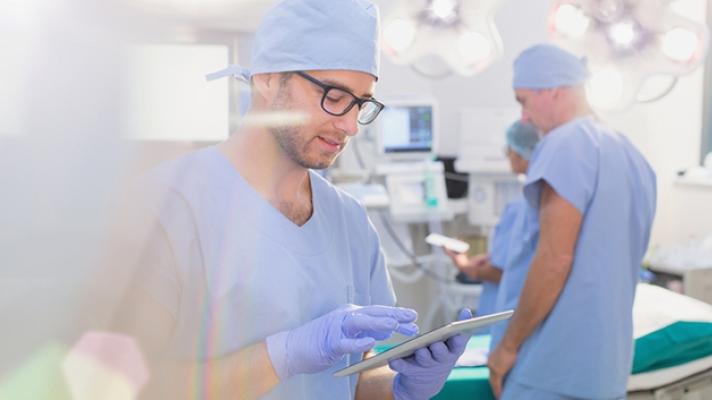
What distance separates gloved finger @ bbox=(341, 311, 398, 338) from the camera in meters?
0.98

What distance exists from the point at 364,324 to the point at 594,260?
0.93 meters

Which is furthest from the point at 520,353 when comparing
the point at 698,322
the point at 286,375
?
the point at 286,375

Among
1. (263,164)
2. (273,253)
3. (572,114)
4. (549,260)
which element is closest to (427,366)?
(273,253)

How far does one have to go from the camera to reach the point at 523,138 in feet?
8.07

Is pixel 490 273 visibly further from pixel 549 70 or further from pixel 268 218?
pixel 268 218

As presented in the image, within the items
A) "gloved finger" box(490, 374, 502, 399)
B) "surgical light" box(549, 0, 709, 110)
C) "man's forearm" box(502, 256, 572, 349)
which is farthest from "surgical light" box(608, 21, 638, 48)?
"gloved finger" box(490, 374, 502, 399)

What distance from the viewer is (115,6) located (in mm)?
944

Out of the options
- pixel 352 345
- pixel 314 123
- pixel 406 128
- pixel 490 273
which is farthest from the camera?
pixel 406 128

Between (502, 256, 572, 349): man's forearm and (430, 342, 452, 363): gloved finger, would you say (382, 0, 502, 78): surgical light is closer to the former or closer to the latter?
(502, 256, 572, 349): man's forearm

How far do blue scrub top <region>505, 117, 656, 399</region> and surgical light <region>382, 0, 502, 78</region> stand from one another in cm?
102

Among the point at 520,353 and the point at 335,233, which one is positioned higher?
the point at 335,233

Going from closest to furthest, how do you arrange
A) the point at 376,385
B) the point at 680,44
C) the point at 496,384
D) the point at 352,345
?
the point at 352,345 < the point at 376,385 < the point at 496,384 < the point at 680,44

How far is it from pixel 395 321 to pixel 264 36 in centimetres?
46

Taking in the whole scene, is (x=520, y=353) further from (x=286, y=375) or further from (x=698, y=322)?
(x=286, y=375)
